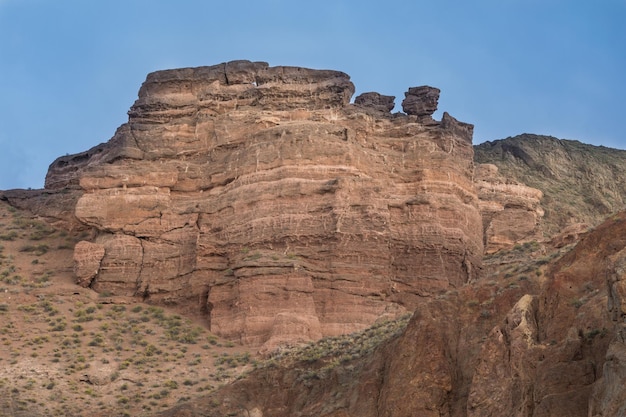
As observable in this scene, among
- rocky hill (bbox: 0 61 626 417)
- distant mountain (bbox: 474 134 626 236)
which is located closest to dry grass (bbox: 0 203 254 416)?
rocky hill (bbox: 0 61 626 417)

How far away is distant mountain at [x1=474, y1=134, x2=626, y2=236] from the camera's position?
7888 cm

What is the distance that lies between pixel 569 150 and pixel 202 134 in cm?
3192

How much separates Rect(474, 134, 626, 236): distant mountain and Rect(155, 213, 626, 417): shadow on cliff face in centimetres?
3891

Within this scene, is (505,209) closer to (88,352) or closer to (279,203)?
(279,203)

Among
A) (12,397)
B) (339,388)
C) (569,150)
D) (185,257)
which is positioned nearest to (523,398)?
(339,388)

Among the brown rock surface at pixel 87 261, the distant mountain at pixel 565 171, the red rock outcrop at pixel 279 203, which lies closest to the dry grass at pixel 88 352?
the brown rock surface at pixel 87 261

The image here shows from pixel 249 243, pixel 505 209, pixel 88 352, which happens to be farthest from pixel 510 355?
pixel 505 209

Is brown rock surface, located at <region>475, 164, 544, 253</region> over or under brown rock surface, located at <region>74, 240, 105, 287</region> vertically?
over

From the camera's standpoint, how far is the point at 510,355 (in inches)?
1257

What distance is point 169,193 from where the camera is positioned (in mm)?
64375

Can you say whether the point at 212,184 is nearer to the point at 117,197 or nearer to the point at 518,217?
the point at 117,197

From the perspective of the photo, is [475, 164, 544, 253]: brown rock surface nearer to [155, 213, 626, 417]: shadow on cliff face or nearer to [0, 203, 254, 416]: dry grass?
[0, 203, 254, 416]: dry grass

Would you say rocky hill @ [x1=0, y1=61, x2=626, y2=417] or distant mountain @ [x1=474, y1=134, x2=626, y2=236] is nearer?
rocky hill @ [x1=0, y1=61, x2=626, y2=417]

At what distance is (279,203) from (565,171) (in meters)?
31.9
